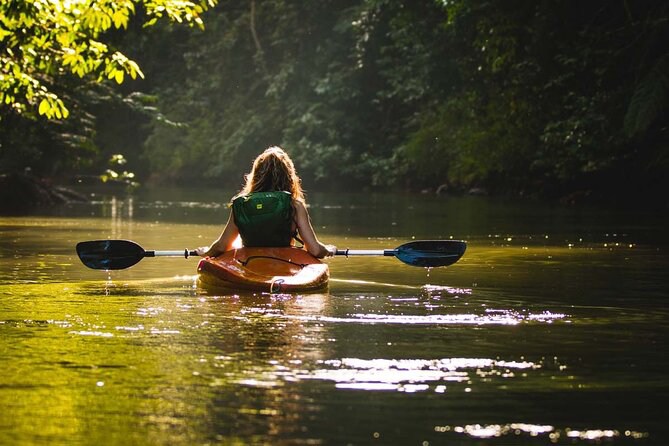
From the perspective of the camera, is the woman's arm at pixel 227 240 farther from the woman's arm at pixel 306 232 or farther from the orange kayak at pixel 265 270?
the woman's arm at pixel 306 232

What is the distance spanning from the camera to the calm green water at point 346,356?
5.81 m

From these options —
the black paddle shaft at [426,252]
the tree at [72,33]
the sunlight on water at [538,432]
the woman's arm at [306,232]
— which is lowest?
the sunlight on water at [538,432]

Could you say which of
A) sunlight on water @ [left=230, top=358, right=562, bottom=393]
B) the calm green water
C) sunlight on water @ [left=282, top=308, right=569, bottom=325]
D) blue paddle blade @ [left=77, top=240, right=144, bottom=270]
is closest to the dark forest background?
the calm green water

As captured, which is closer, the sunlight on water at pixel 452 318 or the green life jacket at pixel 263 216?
the sunlight on water at pixel 452 318

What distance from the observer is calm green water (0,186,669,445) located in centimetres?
581

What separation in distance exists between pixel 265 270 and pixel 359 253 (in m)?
1.48

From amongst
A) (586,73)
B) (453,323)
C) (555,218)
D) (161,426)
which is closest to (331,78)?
(586,73)

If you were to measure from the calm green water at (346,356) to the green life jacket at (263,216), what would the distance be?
0.76m

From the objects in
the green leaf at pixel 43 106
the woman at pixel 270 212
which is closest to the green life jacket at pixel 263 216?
the woman at pixel 270 212

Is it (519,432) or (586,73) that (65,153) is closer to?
(586,73)

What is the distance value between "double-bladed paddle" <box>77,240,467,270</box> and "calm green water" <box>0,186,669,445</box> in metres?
0.23

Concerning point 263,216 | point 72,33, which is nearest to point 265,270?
point 263,216

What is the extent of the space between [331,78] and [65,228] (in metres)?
35.1

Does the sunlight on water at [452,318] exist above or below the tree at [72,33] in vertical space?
below
